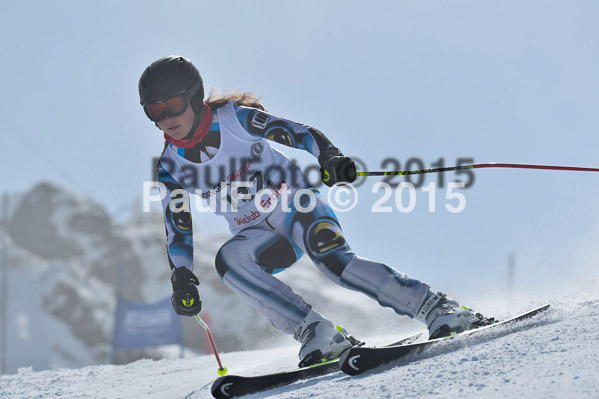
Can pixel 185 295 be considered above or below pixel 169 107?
below

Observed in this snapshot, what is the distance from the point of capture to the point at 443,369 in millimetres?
2188

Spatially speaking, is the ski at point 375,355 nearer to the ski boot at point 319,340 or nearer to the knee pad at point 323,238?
the ski boot at point 319,340

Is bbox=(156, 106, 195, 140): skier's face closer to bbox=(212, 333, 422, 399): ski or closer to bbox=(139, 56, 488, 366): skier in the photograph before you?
bbox=(139, 56, 488, 366): skier

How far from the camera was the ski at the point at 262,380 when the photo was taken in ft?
8.46

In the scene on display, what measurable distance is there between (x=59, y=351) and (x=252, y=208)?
222 ft

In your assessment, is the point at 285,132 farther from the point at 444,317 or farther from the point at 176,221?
the point at 444,317

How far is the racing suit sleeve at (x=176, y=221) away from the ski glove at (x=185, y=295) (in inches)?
3.6

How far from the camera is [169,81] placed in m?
3.07

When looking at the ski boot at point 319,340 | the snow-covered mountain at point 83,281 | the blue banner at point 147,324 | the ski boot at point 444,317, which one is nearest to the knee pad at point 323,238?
the ski boot at point 319,340

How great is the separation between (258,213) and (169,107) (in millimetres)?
779

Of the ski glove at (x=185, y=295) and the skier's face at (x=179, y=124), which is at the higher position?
the skier's face at (x=179, y=124)

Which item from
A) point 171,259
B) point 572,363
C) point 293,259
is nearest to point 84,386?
point 171,259

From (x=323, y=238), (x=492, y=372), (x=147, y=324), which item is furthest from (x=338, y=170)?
(x=147, y=324)

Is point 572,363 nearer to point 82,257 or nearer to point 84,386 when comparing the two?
point 84,386
